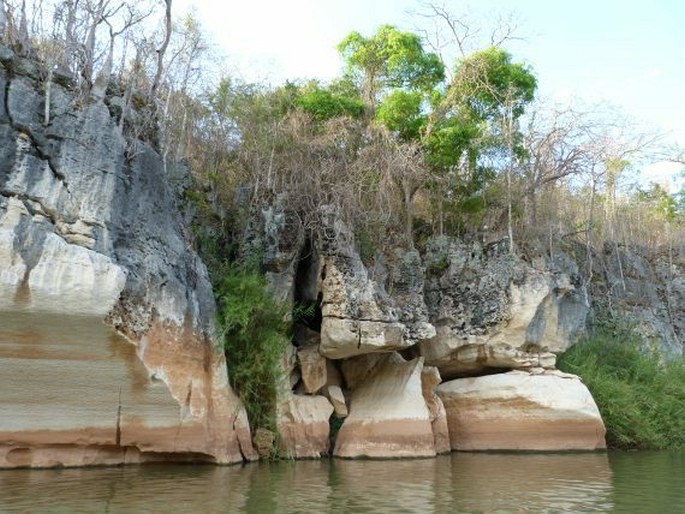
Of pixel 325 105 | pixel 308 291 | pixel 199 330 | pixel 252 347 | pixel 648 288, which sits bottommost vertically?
pixel 252 347

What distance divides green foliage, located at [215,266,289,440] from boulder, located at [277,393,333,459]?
1.17 feet

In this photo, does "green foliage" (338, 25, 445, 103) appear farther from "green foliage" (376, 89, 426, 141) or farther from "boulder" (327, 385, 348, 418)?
"boulder" (327, 385, 348, 418)

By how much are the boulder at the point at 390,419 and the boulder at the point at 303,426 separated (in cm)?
62

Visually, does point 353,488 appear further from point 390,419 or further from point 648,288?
point 648,288

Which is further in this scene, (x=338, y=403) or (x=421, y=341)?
(x=421, y=341)

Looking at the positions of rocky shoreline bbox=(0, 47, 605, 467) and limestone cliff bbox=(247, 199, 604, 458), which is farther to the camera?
limestone cliff bbox=(247, 199, 604, 458)

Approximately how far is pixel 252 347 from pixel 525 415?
22.7 ft

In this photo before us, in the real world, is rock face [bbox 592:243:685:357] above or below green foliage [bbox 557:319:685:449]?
above

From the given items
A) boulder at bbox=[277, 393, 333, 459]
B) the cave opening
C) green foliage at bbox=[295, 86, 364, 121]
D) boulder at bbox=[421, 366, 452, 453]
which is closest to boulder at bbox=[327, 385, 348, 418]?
boulder at bbox=[277, 393, 333, 459]

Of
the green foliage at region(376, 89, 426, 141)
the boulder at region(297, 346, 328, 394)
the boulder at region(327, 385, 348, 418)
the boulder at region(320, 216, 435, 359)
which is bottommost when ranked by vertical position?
the boulder at region(327, 385, 348, 418)

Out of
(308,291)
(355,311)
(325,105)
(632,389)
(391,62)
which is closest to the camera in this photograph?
(355,311)

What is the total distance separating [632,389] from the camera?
714 inches

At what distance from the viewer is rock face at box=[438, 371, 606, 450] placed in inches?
633

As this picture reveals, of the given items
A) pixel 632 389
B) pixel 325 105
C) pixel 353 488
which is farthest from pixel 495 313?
pixel 353 488
